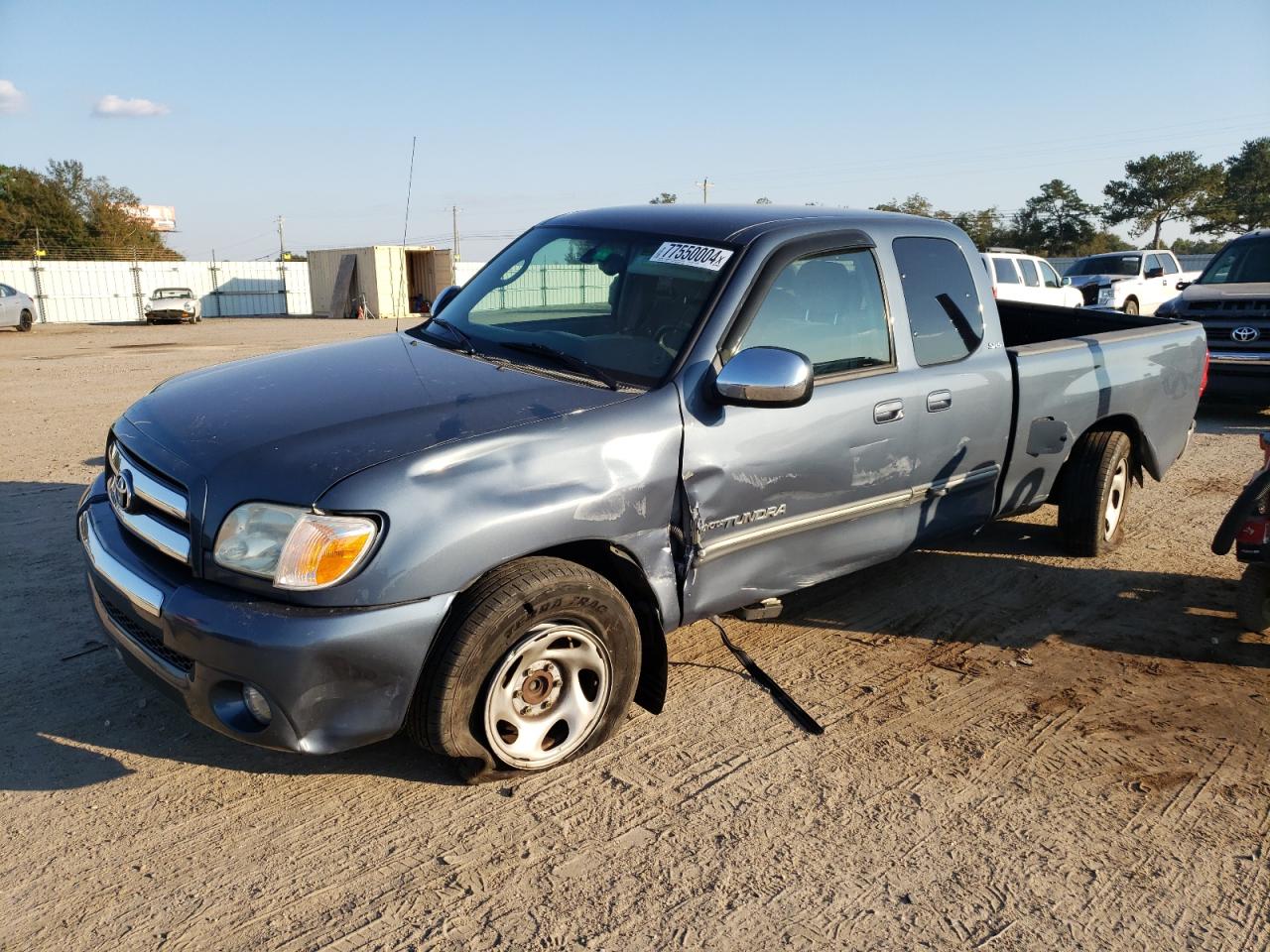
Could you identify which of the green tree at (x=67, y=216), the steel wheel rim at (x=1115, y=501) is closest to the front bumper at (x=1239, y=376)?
the steel wheel rim at (x=1115, y=501)

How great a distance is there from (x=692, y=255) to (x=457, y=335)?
3.52 feet

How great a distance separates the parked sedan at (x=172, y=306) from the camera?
34.8 metres

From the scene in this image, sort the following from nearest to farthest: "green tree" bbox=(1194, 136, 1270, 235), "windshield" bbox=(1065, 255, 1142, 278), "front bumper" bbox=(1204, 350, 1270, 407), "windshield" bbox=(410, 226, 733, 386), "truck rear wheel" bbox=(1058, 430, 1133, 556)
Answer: "windshield" bbox=(410, 226, 733, 386) → "truck rear wheel" bbox=(1058, 430, 1133, 556) → "front bumper" bbox=(1204, 350, 1270, 407) → "windshield" bbox=(1065, 255, 1142, 278) → "green tree" bbox=(1194, 136, 1270, 235)

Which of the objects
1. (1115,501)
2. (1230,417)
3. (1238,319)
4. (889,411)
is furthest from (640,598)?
(1230,417)

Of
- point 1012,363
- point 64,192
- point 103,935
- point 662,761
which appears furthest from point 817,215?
point 64,192

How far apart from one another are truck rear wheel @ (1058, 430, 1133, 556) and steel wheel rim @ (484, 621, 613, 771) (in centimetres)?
331

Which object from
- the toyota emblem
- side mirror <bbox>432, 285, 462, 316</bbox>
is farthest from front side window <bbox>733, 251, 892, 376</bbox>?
the toyota emblem

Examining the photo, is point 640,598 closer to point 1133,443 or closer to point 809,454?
point 809,454

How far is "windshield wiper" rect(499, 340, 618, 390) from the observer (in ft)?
11.5

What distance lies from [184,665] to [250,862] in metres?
0.60

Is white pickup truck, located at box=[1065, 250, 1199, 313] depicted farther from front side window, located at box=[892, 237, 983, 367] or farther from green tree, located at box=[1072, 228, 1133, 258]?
green tree, located at box=[1072, 228, 1133, 258]

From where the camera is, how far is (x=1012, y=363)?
4680 mm

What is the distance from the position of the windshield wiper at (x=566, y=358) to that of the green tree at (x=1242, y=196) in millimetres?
55914

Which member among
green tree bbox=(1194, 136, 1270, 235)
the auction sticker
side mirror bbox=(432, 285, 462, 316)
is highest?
green tree bbox=(1194, 136, 1270, 235)
